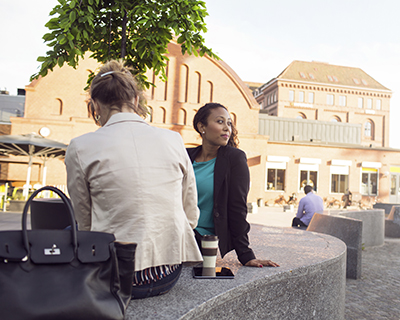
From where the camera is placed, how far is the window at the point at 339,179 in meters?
27.5

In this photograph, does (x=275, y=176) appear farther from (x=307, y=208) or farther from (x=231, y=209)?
(x=231, y=209)

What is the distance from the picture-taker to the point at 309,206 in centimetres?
760

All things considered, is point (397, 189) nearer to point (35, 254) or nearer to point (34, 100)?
point (34, 100)

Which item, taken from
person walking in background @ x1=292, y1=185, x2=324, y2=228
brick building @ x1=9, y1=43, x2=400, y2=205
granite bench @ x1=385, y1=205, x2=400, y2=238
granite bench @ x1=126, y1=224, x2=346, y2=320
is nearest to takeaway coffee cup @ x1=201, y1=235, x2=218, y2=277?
granite bench @ x1=126, y1=224, x2=346, y2=320

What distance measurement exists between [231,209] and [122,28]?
8.00 ft

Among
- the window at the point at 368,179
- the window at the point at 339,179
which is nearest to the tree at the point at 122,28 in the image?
the window at the point at 339,179

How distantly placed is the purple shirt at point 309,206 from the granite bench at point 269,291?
4.03 meters

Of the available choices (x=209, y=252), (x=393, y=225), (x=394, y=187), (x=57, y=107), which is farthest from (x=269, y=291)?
(x=394, y=187)

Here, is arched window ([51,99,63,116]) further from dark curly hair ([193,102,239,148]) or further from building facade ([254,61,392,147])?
building facade ([254,61,392,147])

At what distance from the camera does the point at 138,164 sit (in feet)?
5.18

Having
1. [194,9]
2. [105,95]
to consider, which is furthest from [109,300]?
[194,9]

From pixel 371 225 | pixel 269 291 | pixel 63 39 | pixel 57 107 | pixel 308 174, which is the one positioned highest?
pixel 57 107

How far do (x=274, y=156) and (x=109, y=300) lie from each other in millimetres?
25707

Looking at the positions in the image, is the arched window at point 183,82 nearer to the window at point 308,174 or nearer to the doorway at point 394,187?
the window at point 308,174
